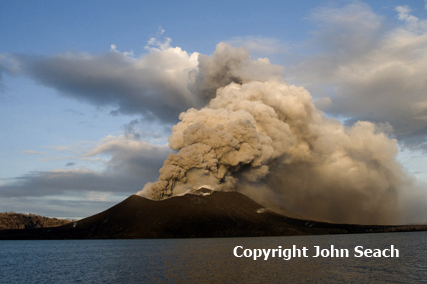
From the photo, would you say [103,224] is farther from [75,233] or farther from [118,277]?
[118,277]

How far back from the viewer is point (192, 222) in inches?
6181

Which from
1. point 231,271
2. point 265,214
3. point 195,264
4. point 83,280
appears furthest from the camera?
point 265,214

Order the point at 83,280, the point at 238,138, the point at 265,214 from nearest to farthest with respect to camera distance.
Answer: the point at 83,280, the point at 238,138, the point at 265,214

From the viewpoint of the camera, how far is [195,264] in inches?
2085

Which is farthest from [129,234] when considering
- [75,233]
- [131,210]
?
[75,233]

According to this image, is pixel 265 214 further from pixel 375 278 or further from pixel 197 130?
pixel 375 278

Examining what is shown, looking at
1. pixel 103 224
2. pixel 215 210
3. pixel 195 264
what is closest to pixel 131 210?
pixel 103 224

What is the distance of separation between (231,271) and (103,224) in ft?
444

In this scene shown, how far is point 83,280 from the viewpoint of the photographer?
139 feet

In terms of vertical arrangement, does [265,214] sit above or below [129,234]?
above

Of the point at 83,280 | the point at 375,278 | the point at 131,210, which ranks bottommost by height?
the point at 83,280

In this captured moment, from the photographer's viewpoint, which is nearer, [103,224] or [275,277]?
[275,277]

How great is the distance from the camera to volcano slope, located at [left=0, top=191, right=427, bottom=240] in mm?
150750

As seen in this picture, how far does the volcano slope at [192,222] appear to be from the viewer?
151 metres
